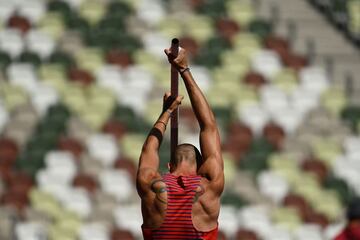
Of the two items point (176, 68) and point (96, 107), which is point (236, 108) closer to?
point (96, 107)

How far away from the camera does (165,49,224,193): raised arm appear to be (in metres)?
6.36

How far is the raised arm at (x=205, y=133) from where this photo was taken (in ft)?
20.9

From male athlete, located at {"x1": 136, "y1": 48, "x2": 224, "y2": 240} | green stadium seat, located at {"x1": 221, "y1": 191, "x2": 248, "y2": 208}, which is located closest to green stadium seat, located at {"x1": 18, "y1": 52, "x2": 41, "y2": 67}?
green stadium seat, located at {"x1": 221, "y1": 191, "x2": 248, "y2": 208}

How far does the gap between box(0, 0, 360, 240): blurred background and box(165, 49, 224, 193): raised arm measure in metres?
6.26

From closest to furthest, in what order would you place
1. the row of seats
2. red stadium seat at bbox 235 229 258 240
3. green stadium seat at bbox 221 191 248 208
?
red stadium seat at bbox 235 229 258 240, green stadium seat at bbox 221 191 248 208, the row of seats

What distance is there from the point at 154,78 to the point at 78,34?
122cm

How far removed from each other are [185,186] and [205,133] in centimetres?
33

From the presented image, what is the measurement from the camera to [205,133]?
21.2 ft

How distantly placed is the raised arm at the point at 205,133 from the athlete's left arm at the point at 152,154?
210 millimetres

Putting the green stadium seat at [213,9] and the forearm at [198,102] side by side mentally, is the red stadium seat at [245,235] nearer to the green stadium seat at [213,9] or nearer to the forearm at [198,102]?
the green stadium seat at [213,9]

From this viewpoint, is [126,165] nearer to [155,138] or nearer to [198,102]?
[155,138]

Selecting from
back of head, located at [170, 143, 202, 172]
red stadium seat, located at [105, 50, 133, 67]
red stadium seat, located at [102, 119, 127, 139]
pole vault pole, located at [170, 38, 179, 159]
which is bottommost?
back of head, located at [170, 143, 202, 172]

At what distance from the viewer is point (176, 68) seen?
643 centimetres

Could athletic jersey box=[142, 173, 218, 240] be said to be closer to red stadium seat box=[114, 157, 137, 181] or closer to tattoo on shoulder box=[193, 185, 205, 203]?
tattoo on shoulder box=[193, 185, 205, 203]
